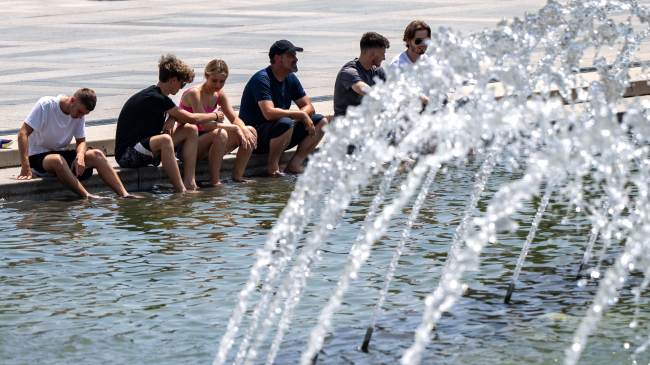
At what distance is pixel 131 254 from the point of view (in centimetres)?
625

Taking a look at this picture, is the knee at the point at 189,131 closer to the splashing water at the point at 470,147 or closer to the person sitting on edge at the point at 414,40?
the person sitting on edge at the point at 414,40

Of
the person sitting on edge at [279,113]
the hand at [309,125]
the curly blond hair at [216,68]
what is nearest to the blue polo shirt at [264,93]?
the person sitting on edge at [279,113]

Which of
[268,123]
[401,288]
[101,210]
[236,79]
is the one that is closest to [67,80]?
[236,79]

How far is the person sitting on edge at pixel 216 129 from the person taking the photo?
858 centimetres

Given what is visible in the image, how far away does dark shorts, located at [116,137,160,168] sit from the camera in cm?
838

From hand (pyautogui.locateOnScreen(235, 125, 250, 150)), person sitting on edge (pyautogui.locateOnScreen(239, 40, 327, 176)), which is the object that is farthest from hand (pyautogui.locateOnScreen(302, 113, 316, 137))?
hand (pyautogui.locateOnScreen(235, 125, 250, 150))

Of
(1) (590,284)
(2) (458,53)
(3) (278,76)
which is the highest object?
(2) (458,53)

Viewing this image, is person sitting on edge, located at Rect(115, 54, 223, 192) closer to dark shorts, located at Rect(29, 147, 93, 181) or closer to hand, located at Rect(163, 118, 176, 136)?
hand, located at Rect(163, 118, 176, 136)

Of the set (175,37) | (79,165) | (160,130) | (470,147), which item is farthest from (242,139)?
(175,37)

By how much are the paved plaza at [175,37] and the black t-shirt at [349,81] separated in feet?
2.44

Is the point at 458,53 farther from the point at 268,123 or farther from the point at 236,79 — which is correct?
the point at 236,79

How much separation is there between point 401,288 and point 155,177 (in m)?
3.64

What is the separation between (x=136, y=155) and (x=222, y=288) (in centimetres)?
315

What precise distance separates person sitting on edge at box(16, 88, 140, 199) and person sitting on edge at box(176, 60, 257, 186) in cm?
82
